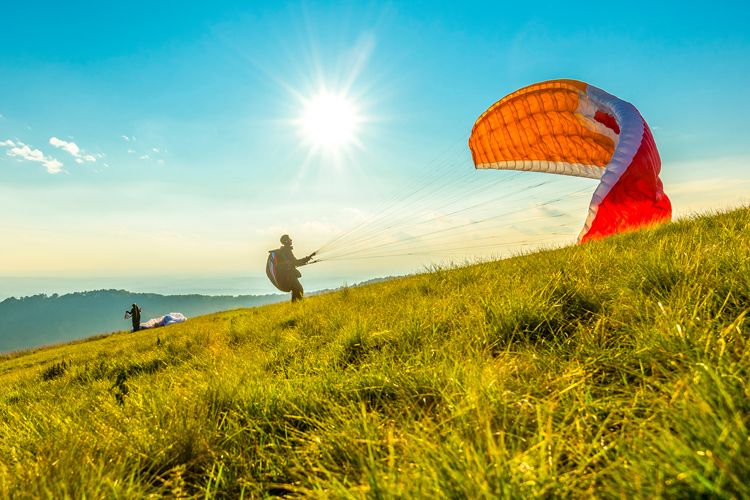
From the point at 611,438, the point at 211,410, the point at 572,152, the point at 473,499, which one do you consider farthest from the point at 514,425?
the point at 572,152

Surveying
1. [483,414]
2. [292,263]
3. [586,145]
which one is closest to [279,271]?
[292,263]

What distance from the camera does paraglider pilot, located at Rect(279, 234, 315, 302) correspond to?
477 inches

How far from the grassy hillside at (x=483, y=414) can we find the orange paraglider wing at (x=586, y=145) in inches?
218

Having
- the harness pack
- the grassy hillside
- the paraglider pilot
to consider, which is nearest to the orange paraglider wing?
the grassy hillside

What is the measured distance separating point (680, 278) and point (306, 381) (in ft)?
8.12

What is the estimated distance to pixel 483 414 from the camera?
3.90ft

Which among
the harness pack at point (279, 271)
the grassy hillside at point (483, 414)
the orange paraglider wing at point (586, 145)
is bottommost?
the grassy hillside at point (483, 414)

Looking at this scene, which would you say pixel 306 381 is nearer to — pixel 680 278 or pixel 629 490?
pixel 629 490

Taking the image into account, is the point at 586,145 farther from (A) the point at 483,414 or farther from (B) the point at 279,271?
(A) the point at 483,414

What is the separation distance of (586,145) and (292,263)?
47.6 feet

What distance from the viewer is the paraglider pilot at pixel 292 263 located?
12.1 m

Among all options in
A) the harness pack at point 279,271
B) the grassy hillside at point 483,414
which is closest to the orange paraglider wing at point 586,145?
the grassy hillside at point 483,414

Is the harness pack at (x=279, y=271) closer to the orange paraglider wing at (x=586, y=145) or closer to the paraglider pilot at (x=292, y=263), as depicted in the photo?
the paraglider pilot at (x=292, y=263)

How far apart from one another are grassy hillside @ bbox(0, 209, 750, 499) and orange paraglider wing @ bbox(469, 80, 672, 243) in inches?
218
